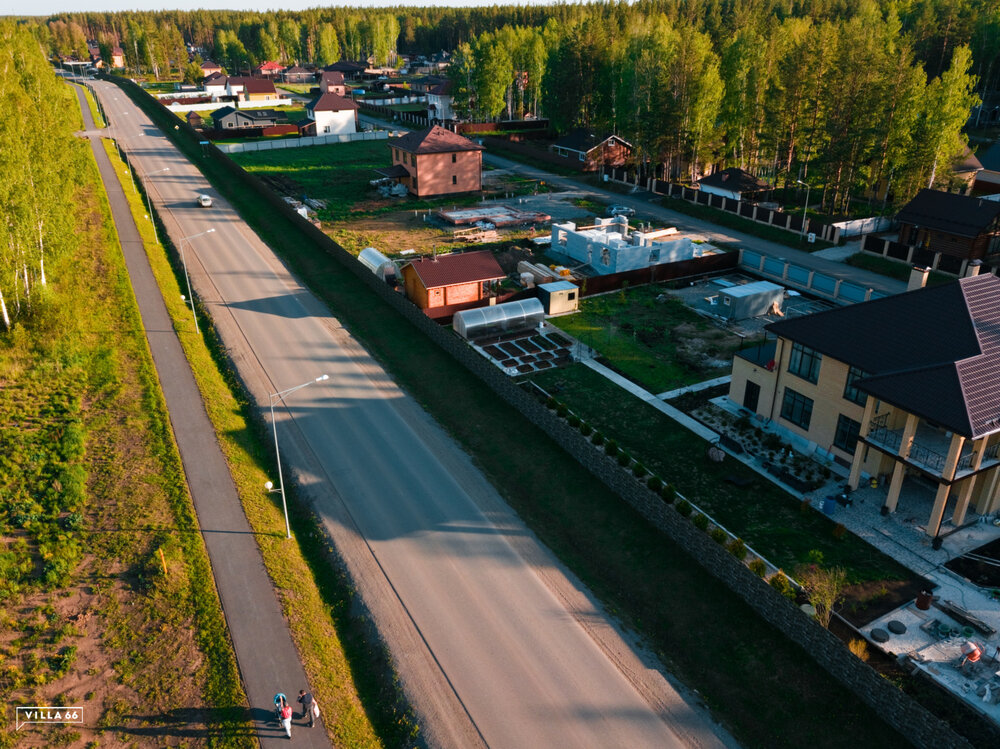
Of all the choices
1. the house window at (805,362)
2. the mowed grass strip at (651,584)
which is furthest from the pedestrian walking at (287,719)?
the house window at (805,362)

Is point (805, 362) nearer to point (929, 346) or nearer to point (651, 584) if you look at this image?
point (929, 346)

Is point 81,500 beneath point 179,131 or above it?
beneath

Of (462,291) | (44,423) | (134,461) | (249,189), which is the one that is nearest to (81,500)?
(134,461)

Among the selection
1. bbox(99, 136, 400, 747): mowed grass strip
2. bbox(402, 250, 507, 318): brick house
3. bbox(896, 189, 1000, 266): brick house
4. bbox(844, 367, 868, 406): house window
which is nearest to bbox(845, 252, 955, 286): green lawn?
bbox(896, 189, 1000, 266): brick house

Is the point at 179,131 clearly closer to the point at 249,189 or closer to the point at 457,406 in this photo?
the point at 249,189

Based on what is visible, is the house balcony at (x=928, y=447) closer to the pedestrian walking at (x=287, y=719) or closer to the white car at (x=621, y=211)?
the pedestrian walking at (x=287, y=719)

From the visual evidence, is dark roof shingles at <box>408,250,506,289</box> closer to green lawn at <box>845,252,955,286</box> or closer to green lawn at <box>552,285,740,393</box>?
green lawn at <box>552,285,740,393</box>
